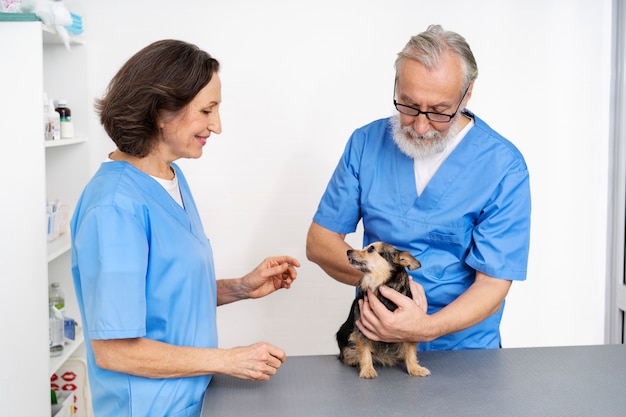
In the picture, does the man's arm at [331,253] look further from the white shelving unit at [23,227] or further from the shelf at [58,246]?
the shelf at [58,246]

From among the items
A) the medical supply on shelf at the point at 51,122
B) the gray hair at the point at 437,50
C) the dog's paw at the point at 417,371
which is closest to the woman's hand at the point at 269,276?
the dog's paw at the point at 417,371

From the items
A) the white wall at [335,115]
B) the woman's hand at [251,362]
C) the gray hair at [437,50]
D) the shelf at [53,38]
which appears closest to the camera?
the woman's hand at [251,362]

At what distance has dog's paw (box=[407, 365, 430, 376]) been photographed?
68.5 inches

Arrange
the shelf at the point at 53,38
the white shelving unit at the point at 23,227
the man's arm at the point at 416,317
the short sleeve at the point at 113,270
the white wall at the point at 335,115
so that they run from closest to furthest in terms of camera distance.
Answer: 1. the short sleeve at the point at 113,270
2. the man's arm at the point at 416,317
3. the white shelving unit at the point at 23,227
4. the shelf at the point at 53,38
5. the white wall at the point at 335,115

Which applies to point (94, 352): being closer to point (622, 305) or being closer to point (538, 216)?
point (538, 216)

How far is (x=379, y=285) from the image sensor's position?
5.86ft

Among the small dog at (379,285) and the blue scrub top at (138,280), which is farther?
the small dog at (379,285)

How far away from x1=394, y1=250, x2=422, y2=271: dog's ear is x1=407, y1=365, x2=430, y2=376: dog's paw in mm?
244

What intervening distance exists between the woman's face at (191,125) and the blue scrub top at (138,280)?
98mm

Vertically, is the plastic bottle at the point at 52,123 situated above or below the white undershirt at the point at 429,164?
above

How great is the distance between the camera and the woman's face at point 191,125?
5.48ft

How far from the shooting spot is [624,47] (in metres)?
3.33

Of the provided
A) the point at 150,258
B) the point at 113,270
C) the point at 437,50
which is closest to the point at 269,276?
the point at 150,258

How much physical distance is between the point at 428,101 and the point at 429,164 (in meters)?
0.25
